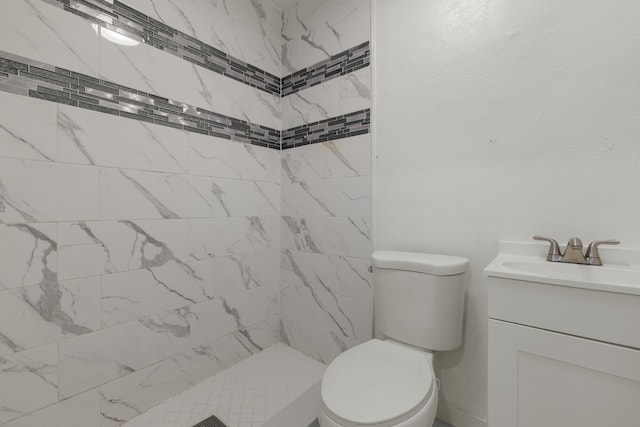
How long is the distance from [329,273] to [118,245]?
1071 millimetres

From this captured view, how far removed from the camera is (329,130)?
170 centimetres

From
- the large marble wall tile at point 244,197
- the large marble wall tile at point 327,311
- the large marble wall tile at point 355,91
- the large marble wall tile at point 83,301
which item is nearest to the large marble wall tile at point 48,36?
the large marble wall tile at point 244,197

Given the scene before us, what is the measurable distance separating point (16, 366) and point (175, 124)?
3.75 ft

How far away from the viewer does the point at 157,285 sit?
139cm

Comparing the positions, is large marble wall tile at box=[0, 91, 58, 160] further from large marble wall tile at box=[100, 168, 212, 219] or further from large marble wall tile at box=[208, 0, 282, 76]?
large marble wall tile at box=[208, 0, 282, 76]

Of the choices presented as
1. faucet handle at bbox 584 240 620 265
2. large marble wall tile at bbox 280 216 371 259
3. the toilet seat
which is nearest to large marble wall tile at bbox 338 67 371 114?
large marble wall tile at bbox 280 216 371 259

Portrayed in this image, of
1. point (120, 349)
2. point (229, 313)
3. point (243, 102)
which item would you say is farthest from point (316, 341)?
point (243, 102)

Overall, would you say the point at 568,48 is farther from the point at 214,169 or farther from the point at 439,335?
the point at 214,169

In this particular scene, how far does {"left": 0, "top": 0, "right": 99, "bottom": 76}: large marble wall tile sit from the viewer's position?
1.02 m

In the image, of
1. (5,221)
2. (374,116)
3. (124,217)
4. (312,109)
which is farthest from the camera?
(312,109)

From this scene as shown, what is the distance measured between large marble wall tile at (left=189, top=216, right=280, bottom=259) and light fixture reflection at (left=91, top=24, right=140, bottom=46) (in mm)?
855

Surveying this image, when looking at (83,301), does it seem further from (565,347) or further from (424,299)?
(565,347)

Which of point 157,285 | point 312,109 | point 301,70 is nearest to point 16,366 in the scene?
point 157,285

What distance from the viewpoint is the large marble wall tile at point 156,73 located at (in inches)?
48.7
